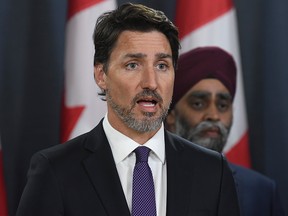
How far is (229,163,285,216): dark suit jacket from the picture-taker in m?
2.17

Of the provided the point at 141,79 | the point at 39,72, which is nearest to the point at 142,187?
the point at 141,79

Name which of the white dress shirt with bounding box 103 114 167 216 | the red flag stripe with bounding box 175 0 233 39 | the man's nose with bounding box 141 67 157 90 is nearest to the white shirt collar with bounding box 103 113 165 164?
the white dress shirt with bounding box 103 114 167 216

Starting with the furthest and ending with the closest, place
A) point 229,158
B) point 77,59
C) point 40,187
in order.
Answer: point 229,158
point 77,59
point 40,187

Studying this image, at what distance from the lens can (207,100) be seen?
2.28m

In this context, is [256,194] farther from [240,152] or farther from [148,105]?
[148,105]

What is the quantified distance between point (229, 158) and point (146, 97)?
1.18m

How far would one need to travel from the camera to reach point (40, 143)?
233cm

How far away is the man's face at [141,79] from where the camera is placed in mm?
1299

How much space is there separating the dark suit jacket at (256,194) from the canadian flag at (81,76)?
502 millimetres

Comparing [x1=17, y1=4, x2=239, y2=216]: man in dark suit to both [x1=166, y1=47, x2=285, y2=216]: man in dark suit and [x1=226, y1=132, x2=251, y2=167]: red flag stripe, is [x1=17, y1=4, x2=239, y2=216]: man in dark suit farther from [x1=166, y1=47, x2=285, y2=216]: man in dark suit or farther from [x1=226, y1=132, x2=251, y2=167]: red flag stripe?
[x1=226, y1=132, x2=251, y2=167]: red flag stripe

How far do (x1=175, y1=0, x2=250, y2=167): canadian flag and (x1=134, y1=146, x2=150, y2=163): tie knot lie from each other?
42.1 inches

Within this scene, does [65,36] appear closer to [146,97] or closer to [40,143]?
[40,143]

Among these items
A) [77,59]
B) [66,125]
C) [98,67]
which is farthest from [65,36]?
[98,67]

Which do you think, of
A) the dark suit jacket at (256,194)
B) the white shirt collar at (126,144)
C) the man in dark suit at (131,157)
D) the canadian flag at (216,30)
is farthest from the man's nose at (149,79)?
the canadian flag at (216,30)
